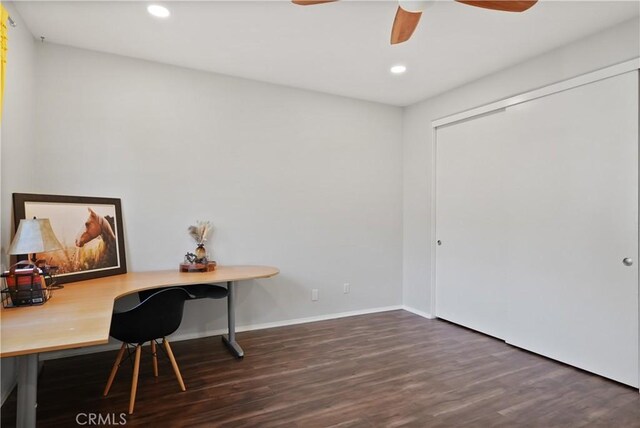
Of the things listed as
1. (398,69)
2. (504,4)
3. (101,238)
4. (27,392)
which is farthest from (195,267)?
(504,4)

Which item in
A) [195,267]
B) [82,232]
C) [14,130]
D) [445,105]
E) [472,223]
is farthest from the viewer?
[445,105]

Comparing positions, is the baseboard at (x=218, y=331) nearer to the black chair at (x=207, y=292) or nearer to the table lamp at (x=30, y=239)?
the black chair at (x=207, y=292)

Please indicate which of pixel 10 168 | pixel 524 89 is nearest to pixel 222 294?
pixel 10 168

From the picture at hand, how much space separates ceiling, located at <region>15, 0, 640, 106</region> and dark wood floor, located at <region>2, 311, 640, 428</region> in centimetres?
267

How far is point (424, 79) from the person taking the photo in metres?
3.79

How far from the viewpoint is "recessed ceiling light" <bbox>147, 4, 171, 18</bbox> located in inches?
99.3

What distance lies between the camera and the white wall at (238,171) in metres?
3.18

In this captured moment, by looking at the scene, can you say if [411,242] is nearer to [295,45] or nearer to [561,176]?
[561,176]

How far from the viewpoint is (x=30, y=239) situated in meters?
2.18

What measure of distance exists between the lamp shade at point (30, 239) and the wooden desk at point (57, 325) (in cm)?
33

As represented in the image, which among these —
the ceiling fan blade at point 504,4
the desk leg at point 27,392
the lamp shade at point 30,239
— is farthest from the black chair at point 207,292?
the ceiling fan blade at point 504,4

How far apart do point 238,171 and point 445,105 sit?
2482 millimetres

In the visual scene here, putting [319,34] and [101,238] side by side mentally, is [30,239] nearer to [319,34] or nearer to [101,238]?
[101,238]

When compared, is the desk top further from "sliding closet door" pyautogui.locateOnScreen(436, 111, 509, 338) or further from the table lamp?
"sliding closet door" pyautogui.locateOnScreen(436, 111, 509, 338)
